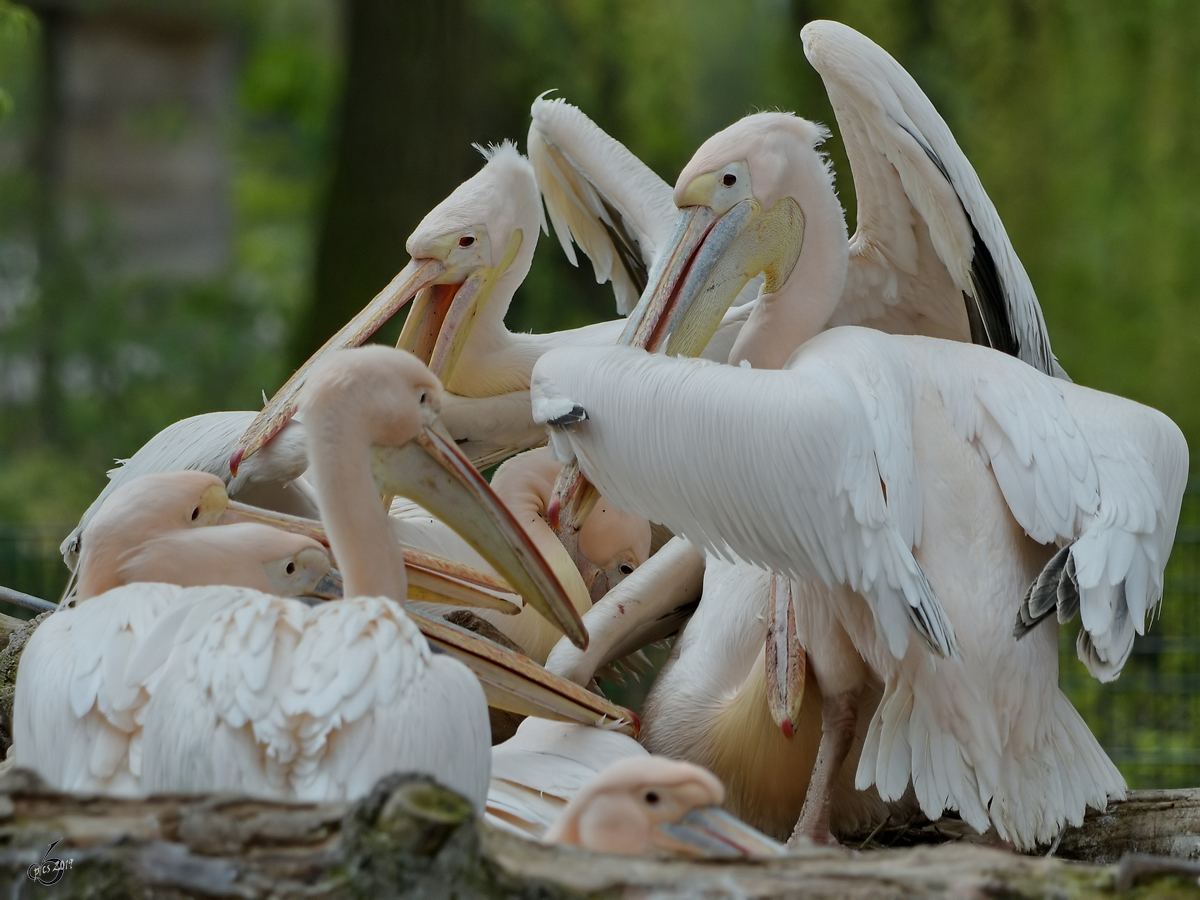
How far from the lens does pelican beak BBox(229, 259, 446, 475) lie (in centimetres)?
311

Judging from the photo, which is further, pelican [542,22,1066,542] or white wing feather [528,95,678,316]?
white wing feather [528,95,678,316]

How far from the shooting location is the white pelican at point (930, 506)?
246 cm

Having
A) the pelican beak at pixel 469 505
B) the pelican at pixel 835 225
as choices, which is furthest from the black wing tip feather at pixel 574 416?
the pelican at pixel 835 225

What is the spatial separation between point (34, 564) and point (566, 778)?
10.5ft

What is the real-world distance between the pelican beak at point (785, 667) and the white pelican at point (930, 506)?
19 centimetres

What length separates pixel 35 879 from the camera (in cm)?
173

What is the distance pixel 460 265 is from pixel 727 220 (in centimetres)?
85

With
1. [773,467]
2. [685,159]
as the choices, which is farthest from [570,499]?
[685,159]

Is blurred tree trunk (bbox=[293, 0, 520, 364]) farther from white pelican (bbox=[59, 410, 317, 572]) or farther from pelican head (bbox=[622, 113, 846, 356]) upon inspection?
pelican head (bbox=[622, 113, 846, 356])

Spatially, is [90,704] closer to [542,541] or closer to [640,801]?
[640,801]

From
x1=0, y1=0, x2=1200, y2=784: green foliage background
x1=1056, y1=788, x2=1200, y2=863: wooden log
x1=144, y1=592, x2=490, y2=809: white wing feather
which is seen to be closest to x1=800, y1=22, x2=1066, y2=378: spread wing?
x1=1056, y1=788, x2=1200, y2=863: wooden log

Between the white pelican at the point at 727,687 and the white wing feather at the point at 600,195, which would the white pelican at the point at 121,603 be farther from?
the white wing feather at the point at 600,195

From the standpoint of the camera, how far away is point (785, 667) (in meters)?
2.93
